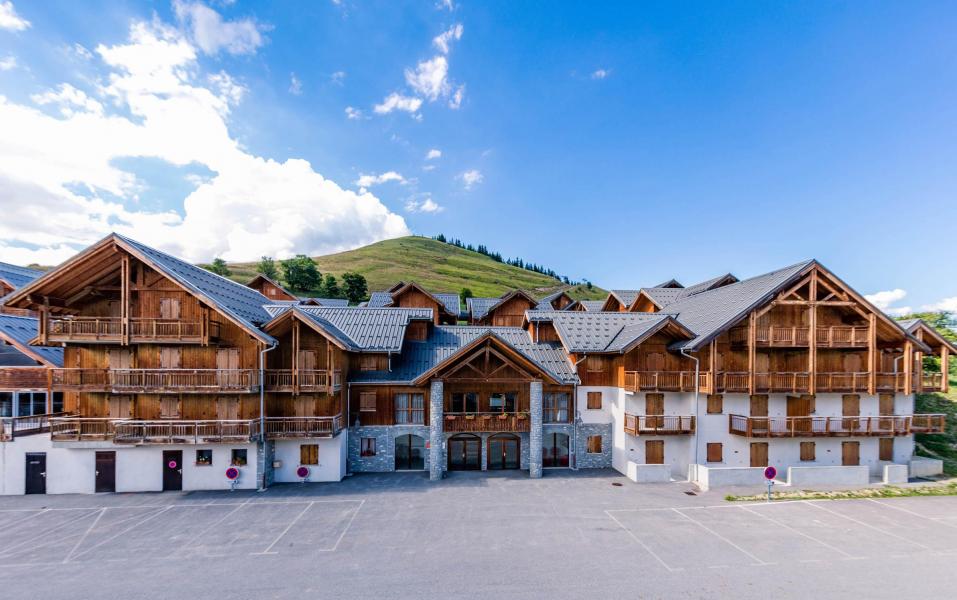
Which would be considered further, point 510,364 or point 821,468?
point 510,364

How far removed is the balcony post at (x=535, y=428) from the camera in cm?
2620

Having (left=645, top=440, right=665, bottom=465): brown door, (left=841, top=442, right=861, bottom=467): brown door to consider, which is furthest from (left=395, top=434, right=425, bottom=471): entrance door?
(left=841, top=442, right=861, bottom=467): brown door

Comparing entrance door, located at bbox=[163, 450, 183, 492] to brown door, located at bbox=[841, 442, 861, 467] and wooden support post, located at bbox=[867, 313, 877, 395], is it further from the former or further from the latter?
wooden support post, located at bbox=[867, 313, 877, 395]

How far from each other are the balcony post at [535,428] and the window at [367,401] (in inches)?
419

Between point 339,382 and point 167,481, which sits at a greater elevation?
point 339,382

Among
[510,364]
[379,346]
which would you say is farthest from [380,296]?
[510,364]

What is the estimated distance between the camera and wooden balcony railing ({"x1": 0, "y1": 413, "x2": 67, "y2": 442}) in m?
22.7

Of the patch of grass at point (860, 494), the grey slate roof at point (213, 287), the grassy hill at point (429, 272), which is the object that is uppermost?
the grassy hill at point (429, 272)

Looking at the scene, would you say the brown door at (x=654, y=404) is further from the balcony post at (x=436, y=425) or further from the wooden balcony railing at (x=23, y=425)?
the wooden balcony railing at (x=23, y=425)

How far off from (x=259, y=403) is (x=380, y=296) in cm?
3846

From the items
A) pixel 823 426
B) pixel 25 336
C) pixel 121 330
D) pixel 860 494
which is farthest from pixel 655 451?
pixel 25 336

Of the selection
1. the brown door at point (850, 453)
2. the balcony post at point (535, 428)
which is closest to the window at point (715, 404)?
the brown door at point (850, 453)

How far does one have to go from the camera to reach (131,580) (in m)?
14.4

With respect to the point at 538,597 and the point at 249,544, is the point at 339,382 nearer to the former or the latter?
the point at 249,544
